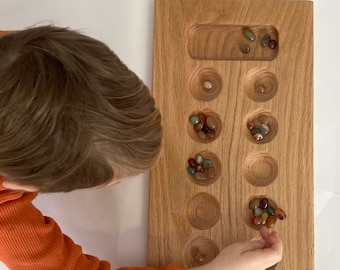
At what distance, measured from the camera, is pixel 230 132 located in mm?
724

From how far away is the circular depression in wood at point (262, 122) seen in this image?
0.72 metres

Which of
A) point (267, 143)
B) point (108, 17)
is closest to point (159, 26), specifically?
point (108, 17)

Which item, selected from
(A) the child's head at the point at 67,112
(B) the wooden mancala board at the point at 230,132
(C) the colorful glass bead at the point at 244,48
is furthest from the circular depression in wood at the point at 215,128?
(A) the child's head at the point at 67,112

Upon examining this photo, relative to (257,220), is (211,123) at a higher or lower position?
higher

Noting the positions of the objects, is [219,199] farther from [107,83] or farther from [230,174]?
[107,83]

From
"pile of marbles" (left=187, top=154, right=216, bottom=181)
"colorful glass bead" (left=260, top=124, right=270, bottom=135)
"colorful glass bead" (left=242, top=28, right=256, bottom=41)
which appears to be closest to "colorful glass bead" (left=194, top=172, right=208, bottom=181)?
"pile of marbles" (left=187, top=154, right=216, bottom=181)

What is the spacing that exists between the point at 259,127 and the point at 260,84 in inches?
2.5

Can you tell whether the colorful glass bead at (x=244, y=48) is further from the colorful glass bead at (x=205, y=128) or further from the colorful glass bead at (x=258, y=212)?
the colorful glass bead at (x=258, y=212)

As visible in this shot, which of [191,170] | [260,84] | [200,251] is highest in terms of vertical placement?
[260,84]

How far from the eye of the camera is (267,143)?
2.36 feet

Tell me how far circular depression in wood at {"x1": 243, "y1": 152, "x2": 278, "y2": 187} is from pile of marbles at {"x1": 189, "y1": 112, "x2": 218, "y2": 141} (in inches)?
2.4

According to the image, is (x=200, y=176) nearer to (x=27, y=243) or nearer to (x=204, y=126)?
(x=204, y=126)

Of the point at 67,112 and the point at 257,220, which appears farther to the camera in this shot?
the point at 257,220

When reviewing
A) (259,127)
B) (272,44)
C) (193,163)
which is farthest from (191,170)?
(272,44)
